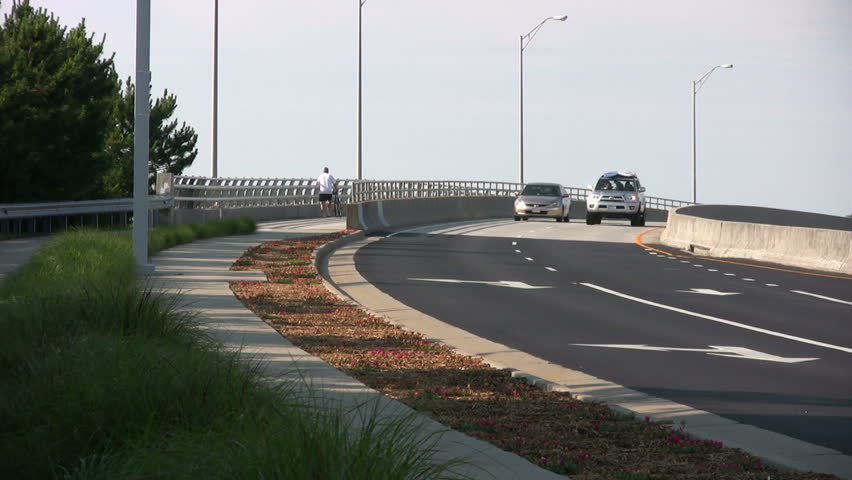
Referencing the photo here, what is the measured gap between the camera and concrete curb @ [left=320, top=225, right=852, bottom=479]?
8242mm

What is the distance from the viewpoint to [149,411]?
7242 mm

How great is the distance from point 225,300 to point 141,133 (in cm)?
509

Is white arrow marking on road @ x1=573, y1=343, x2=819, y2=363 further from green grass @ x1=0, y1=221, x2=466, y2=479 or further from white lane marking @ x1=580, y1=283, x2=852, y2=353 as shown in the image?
green grass @ x1=0, y1=221, x2=466, y2=479

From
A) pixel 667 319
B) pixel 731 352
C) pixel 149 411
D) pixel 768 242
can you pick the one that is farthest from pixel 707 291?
pixel 149 411

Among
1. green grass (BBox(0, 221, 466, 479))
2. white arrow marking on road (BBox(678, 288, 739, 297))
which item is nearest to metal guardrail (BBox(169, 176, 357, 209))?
white arrow marking on road (BBox(678, 288, 739, 297))

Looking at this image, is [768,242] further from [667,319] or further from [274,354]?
[274,354]

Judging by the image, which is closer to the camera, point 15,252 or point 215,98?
point 15,252

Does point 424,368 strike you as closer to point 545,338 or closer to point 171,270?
point 545,338

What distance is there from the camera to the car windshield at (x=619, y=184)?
52.4m

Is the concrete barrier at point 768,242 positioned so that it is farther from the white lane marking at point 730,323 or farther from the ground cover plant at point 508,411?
the ground cover plant at point 508,411

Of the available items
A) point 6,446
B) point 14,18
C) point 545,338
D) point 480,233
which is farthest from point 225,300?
point 14,18

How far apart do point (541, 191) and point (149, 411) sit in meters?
48.1

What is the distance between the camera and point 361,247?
107ft

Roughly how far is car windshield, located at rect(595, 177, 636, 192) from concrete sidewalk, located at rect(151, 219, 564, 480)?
23.8 m
